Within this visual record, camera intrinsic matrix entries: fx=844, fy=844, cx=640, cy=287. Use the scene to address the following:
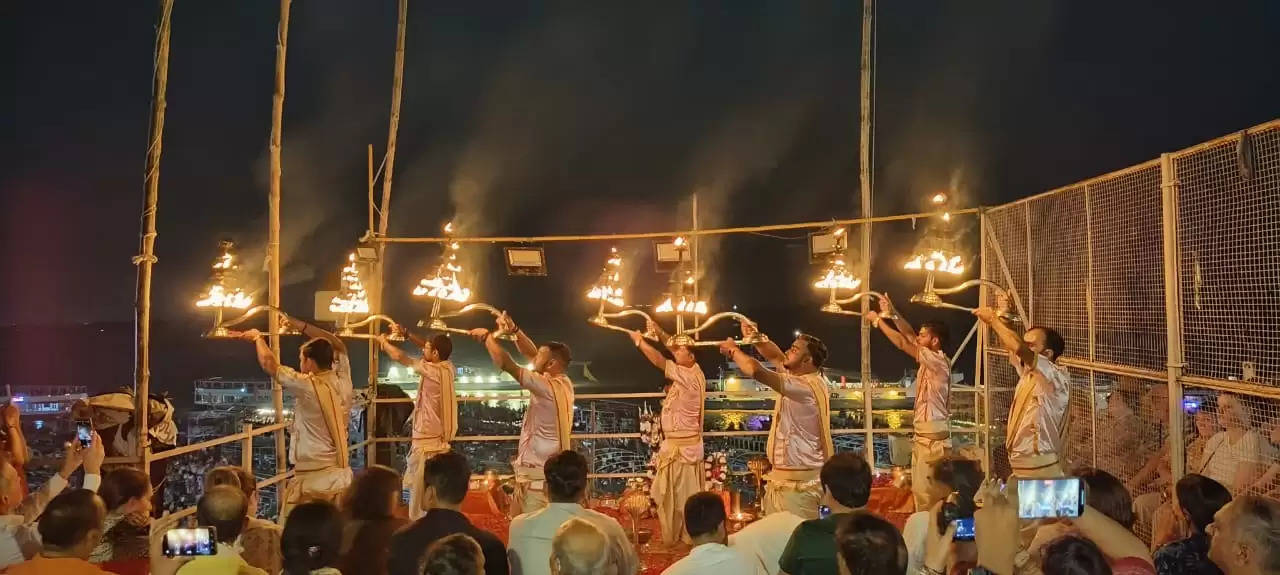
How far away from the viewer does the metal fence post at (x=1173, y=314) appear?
5863 mm

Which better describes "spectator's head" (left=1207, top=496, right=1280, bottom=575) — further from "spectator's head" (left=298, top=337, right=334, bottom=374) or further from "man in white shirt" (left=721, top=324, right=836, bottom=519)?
"spectator's head" (left=298, top=337, right=334, bottom=374)

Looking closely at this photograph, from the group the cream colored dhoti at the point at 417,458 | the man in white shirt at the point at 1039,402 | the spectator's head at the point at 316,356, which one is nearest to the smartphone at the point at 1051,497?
the man in white shirt at the point at 1039,402

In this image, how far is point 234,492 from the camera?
3904 mm

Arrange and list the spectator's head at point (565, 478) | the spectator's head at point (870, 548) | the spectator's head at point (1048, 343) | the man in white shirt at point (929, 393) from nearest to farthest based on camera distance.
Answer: the spectator's head at point (870, 548), the spectator's head at point (565, 478), the spectator's head at point (1048, 343), the man in white shirt at point (929, 393)

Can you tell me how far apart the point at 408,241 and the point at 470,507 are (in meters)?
3.12

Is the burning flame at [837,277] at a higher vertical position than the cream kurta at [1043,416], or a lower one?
higher

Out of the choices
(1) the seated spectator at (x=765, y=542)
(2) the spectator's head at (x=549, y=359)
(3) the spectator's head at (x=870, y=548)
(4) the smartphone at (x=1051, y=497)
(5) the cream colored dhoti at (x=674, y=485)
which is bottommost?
(5) the cream colored dhoti at (x=674, y=485)

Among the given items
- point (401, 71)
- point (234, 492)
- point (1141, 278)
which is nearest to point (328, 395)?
point (234, 492)

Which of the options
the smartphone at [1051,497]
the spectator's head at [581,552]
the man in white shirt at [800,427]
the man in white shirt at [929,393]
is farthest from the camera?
the man in white shirt at [929,393]

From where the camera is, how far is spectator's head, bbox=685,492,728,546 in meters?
3.68

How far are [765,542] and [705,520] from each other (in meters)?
0.47

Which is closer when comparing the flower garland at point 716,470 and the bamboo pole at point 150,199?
the bamboo pole at point 150,199

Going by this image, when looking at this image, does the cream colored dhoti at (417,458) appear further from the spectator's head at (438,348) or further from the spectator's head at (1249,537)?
the spectator's head at (1249,537)

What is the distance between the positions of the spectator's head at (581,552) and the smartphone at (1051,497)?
1.51m
